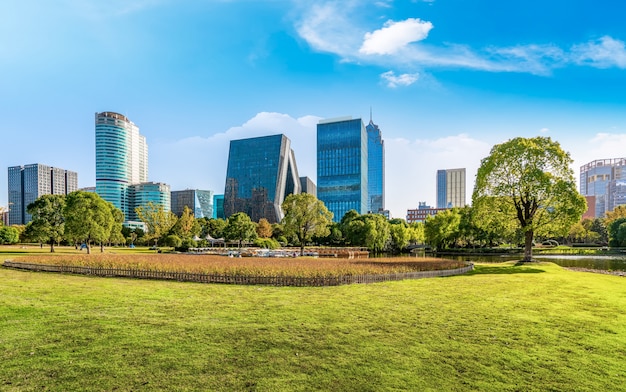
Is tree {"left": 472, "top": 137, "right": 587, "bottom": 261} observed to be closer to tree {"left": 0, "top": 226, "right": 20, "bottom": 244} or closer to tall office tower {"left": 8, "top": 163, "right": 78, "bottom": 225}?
tree {"left": 0, "top": 226, "right": 20, "bottom": 244}

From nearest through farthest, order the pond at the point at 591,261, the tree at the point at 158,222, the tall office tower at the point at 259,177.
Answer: the pond at the point at 591,261, the tree at the point at 158,222, the tall office tower at the point at 259,177

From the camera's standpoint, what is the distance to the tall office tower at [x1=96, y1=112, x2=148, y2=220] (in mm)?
164625

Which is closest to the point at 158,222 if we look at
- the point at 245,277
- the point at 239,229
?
the point at 239,229

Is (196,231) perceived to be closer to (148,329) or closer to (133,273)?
(133,273)

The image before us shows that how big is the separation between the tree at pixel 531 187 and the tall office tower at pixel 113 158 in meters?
174

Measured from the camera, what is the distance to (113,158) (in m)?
167

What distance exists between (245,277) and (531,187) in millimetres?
28274


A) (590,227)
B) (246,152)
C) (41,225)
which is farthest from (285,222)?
(246,152)

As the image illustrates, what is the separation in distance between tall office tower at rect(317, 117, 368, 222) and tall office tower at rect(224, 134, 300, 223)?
1961 cm

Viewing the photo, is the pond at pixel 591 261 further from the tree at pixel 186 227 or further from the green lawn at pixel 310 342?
the tree at pixel 186 227

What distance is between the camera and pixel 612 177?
19288cm

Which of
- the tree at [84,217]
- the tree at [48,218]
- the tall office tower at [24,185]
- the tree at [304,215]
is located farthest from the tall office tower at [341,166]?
the tall office tower at [24,185]

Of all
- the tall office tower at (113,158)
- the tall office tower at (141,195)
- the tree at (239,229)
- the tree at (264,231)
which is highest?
the tall office tower at (113,158)

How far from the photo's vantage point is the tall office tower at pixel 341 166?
169 meters
